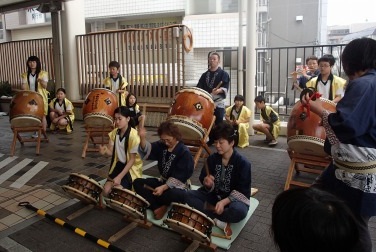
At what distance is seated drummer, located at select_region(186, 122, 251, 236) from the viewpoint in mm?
2818

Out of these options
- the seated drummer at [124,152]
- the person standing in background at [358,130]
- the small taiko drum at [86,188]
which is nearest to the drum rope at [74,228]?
the small taiko drum at [86,188]

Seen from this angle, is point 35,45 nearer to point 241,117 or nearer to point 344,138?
point 241,117

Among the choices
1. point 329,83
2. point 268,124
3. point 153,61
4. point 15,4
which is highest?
point 15,4

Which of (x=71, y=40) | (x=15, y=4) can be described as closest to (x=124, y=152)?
(x=15, y=4)

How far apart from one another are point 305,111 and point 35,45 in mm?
8429

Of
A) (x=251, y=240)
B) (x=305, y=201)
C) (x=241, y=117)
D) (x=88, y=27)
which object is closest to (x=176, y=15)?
(x=88, y=27)

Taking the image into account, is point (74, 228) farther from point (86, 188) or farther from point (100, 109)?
point (100, 109)

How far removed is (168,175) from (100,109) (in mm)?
2385

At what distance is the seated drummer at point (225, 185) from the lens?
9.25 feet

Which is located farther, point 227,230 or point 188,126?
point 188,126

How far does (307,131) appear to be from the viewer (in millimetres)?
3270

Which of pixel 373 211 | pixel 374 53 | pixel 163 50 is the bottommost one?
pixel 373 211

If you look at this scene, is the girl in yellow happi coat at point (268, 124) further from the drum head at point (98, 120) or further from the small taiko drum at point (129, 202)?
the small taiko drum at point (129, 202)

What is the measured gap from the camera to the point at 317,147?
3309 mm
